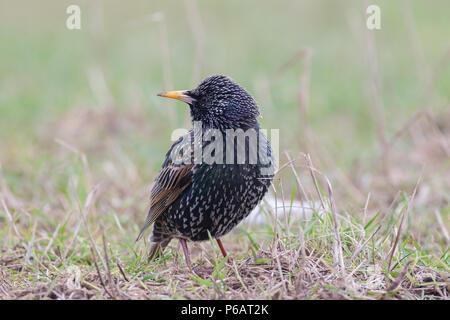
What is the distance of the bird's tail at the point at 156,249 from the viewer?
4.35 meters

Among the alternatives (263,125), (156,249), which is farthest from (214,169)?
(263,125)

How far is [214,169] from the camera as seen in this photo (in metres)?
4.00

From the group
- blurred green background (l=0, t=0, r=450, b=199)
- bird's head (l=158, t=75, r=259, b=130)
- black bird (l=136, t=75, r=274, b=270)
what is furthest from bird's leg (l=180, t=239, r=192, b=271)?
blurred green background (l=0, t=0, r=450, b=199)

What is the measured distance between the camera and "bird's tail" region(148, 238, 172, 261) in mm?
4352

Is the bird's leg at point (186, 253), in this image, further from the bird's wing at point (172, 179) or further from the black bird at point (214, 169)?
the bird's wing at point (172, 179)

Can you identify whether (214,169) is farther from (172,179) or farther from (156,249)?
(156,249)

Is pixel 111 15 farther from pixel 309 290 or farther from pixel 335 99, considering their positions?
pixel 309 290

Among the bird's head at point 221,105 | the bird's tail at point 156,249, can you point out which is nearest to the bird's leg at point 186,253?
the bird's tail at point 156,249

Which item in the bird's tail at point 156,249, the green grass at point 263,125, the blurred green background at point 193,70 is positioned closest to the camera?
the green grass at point 263,125

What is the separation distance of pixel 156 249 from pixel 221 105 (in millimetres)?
1142

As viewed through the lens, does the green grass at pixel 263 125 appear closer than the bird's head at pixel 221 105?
Yes

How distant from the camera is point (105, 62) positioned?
1101cm

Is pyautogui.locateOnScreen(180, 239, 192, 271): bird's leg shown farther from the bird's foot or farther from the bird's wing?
the bird's wing

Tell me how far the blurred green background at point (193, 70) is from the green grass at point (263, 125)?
37 mm
